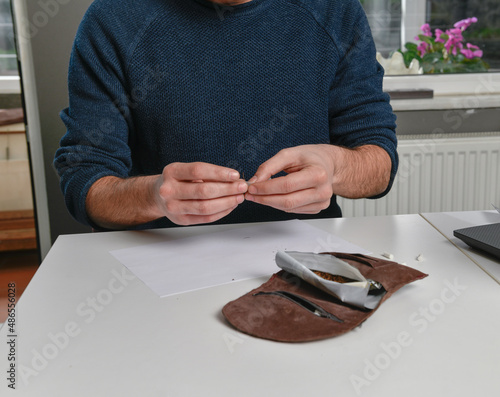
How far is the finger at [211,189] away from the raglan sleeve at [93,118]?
28 centimetres

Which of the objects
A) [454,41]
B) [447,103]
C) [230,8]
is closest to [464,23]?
[454,41]

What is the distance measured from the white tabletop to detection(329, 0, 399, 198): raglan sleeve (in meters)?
0.23

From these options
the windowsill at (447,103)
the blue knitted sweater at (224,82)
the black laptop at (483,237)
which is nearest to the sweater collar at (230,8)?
the blue knitted sweater at (224,82)

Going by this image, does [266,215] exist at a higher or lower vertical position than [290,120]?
lower

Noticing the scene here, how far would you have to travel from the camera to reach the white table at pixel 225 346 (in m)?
0.52

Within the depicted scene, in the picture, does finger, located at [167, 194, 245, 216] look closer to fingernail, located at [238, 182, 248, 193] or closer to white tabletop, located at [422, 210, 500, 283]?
fingernail, located at [238, 182, 248, 193]

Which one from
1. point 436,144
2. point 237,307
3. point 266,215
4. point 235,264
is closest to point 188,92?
point 266,215

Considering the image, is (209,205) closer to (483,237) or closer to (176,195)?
(176,195)

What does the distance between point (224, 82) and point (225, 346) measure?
2.37 ft

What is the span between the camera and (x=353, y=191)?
1.12 meters

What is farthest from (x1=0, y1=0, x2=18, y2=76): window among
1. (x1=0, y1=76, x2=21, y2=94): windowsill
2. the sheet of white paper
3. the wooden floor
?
the sheet of white paper

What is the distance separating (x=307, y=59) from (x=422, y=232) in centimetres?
48

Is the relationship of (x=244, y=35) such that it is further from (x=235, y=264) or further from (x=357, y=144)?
(x=235, y=264)

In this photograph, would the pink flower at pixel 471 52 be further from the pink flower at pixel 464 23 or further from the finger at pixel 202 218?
the finger at pixel 202 218
